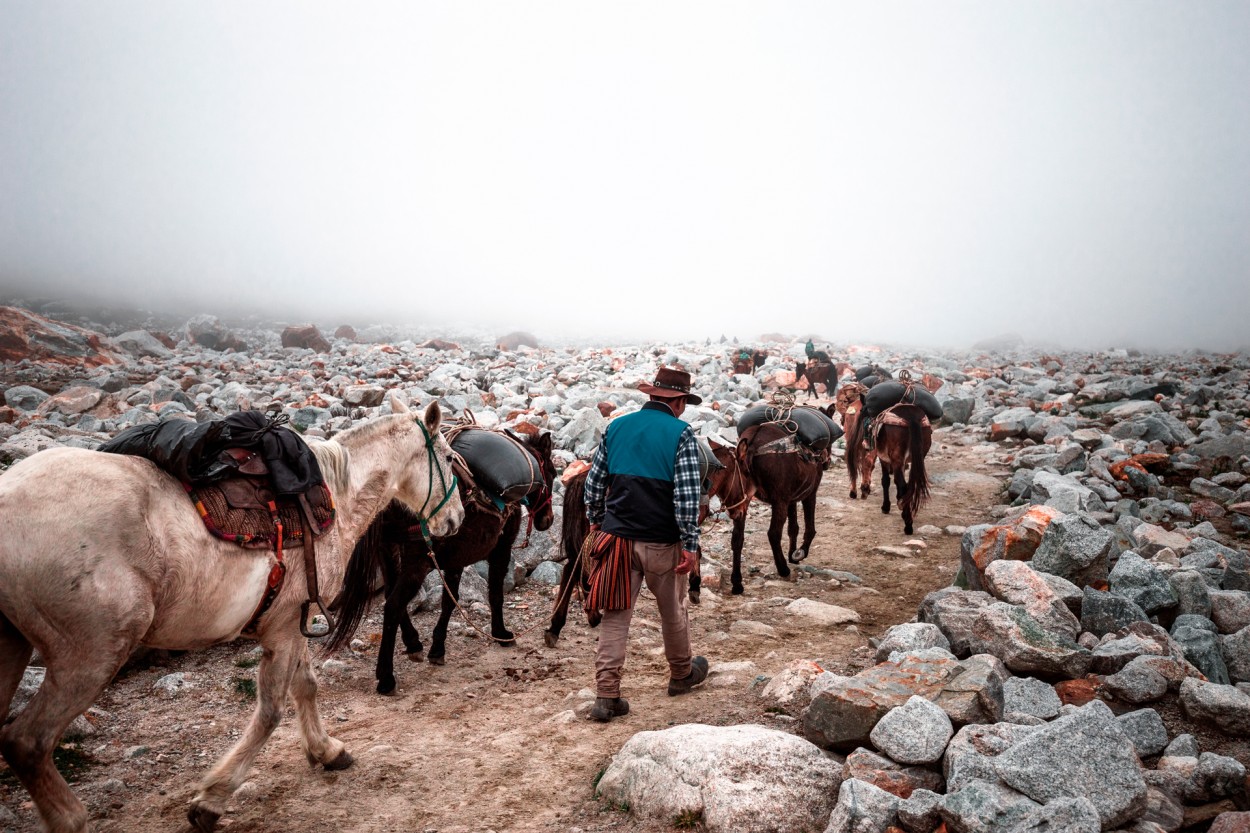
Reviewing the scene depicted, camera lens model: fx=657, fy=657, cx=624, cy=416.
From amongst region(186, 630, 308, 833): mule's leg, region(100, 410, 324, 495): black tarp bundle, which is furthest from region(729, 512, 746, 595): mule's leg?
region(100, 410, 324, 495): black tarp bundle

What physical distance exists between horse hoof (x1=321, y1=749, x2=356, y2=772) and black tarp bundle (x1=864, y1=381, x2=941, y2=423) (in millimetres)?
7940

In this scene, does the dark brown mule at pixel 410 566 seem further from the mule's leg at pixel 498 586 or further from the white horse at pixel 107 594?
the white horse at pixel 107 594

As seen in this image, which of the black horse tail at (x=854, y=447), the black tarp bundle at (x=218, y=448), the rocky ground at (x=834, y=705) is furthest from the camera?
the black horse tail at (x=854, y=447)

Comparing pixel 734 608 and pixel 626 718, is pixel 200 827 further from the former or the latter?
pixel 734 608

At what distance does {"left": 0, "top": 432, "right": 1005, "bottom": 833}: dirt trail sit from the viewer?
126 inches

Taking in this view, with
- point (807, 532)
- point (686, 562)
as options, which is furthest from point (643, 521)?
point (807, 532)

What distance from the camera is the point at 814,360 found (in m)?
18.6

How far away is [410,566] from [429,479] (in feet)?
3.52

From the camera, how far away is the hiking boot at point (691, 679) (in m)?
4.37

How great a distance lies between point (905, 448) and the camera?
8992 mm

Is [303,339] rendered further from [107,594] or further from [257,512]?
[107,594]

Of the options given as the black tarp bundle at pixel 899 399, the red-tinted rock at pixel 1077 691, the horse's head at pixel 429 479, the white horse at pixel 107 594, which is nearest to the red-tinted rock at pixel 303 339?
the black tarp bundle at pixel 899 399

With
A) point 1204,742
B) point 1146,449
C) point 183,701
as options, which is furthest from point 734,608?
point 1146,449

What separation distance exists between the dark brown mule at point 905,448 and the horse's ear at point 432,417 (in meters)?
6.67
